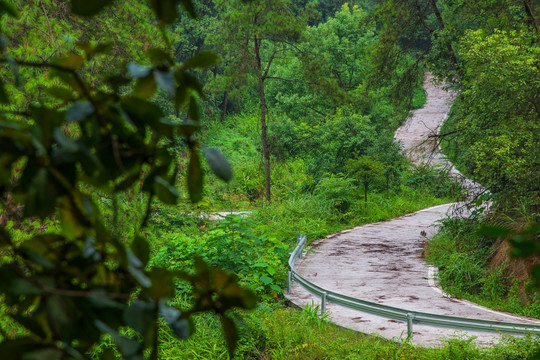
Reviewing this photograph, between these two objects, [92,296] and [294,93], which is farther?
[294,93]

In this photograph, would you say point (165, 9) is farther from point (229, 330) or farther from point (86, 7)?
point (229, 330)

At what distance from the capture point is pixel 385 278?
36.3 feet

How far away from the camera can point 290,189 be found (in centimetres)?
2242

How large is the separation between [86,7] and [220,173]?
1.02 ft

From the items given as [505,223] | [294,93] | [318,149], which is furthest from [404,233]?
[294,93]

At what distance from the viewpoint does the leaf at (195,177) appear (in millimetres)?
875

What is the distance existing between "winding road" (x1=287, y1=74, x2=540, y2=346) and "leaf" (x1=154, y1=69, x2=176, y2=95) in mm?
6607

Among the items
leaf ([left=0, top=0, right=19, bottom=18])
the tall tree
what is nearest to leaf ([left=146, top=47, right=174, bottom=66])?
leaf ([left=0, top=0, right=19, bottom=18])

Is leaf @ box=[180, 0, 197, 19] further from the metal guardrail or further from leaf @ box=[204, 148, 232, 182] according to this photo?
the metal guardrail

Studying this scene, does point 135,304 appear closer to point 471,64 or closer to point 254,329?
point 254,329

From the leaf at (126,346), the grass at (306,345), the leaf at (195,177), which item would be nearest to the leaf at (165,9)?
the leaf at (195,177)

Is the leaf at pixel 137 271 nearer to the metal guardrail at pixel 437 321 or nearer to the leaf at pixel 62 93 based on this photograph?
the leaf at pixel 62 93

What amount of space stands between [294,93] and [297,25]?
12.1 metres

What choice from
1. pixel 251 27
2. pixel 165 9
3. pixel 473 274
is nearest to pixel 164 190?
pixel 165 9
